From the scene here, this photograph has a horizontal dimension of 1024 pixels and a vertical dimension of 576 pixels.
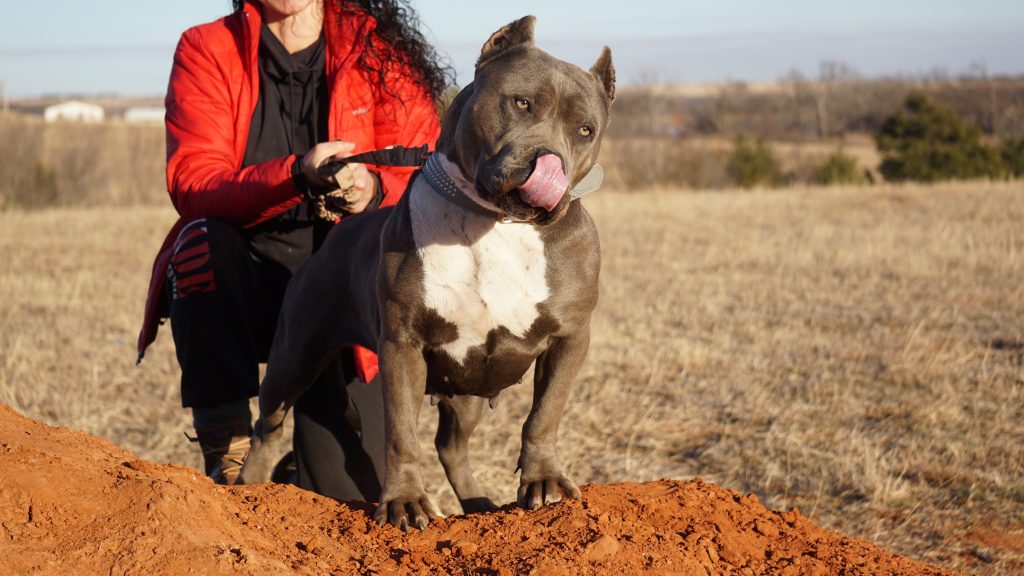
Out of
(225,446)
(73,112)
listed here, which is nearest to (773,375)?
(225,446)

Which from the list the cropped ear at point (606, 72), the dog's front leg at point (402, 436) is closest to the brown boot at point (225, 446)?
the dog's front leg at point (402, 436)

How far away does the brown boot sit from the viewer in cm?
451

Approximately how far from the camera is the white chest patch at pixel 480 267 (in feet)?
10.6

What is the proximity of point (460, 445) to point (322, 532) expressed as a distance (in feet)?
3.78

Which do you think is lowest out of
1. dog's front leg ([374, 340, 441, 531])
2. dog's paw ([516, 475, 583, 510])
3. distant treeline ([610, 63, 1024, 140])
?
distant treeline ([610, 63, 1024, 140])

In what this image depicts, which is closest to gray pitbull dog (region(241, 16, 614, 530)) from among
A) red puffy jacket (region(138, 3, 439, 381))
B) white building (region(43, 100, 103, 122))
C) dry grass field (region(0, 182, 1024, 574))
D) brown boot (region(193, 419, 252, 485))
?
red puffy jacket (region(138, 3, 439, 381))

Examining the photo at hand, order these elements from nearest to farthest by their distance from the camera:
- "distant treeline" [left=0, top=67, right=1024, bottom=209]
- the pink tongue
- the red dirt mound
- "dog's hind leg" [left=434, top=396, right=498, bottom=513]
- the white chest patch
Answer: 1. the red dirt mound
2. the pink tongue
3. the white chest patch
4. "dog's hind leg" [left=434, top=396, right=498, bottom=513]
5. "distant treeline" [left=0, top=67, right=1024, bottom=209]

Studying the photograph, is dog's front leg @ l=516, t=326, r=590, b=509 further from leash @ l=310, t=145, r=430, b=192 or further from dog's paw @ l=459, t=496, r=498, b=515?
leash @ l=310, t=145, r=430, b=192

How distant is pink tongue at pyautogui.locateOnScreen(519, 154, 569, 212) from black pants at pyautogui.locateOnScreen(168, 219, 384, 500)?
1.99m

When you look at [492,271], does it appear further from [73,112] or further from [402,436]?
[73,112]

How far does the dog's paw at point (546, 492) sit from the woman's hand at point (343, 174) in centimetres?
136

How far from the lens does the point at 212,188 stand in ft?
14.3

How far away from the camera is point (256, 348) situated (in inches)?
182

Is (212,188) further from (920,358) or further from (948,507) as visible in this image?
(920,358)
